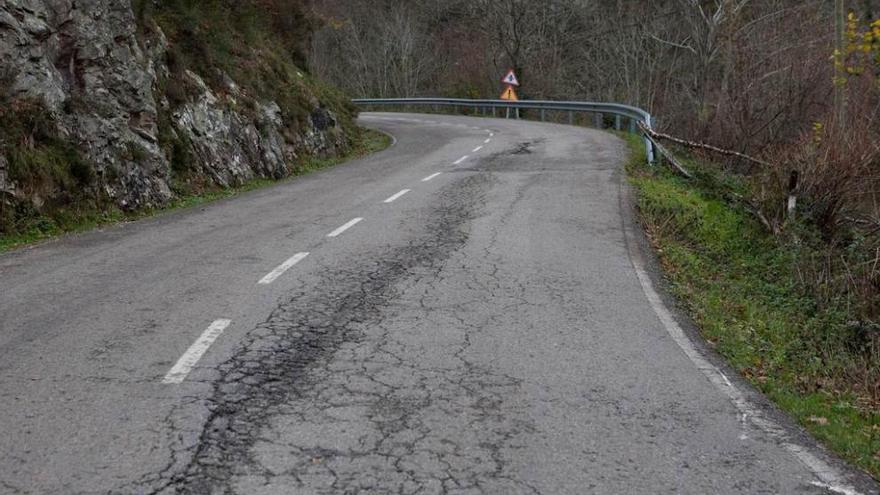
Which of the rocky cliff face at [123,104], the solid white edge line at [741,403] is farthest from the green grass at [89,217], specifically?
the solid white edge line at [741,403]

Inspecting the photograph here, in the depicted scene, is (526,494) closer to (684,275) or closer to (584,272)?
(584,272)

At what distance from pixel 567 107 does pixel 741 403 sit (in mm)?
29434

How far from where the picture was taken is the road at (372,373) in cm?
445

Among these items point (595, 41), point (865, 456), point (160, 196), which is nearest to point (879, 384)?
point (865, 456)

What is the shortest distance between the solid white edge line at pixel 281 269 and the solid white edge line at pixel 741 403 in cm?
387

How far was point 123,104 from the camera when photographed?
15328mm

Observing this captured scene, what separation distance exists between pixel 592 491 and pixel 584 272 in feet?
16.7

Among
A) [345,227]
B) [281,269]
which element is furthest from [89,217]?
[281,269]

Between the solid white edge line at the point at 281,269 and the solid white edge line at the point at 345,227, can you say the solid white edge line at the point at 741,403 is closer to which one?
the solid white edge line at the point at 281,269

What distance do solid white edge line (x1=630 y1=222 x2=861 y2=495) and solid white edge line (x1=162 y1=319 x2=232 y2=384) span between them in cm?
381

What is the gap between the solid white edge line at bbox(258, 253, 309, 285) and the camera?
8523 mm

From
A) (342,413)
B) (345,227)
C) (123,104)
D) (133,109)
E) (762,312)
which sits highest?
(123,104)

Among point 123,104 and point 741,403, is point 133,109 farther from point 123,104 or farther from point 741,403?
point 741,403

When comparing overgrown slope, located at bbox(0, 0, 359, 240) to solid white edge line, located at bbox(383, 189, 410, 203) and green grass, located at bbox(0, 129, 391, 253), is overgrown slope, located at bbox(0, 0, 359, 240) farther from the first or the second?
solid white edge line, located at bbox(383, 189, 410, 203)
